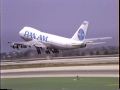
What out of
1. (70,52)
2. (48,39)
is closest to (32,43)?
(48,39)

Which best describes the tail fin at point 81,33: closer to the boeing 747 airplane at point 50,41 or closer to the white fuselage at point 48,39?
the boeing 747 airplane at point 50,41

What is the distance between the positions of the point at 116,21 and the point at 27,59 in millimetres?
4377

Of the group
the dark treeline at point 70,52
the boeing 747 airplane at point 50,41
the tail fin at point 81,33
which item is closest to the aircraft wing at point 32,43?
the boeing 747 airplane at point 50,41

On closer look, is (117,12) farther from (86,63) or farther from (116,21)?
(86,63)

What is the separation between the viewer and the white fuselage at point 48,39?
17.9 meters

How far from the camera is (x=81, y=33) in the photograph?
59.4ft

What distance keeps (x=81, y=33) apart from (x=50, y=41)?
1.38 metres

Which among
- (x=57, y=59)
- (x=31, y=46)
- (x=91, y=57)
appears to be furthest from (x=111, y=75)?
(x=31, y=46)

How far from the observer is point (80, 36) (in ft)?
59.3

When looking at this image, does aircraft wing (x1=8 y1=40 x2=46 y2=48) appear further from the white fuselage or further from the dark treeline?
the dark treeline

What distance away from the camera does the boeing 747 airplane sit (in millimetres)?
17953

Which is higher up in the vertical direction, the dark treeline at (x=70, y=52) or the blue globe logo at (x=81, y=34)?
the blue globe logo at (x=81, y=34)

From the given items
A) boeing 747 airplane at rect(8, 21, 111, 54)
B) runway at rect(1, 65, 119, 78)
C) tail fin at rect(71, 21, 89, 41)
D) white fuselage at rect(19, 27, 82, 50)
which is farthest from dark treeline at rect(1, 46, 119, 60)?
runway at rect(1, 65, 119, 78)
